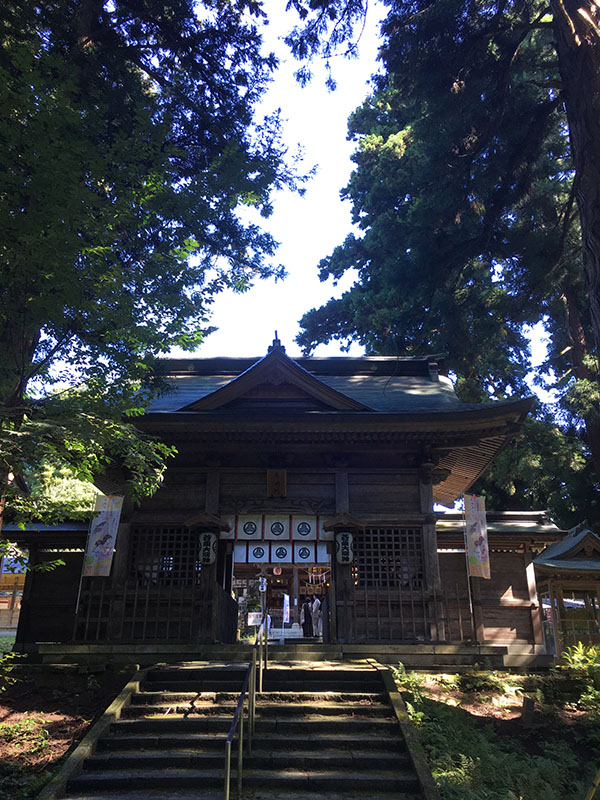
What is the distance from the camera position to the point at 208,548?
1184 centimetres

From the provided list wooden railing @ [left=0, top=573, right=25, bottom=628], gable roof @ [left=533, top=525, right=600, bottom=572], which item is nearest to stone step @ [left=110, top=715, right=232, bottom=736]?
gable roof @ [left=533, top=525, right=600, bottom=572]

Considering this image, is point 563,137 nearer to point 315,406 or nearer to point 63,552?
point 315,406

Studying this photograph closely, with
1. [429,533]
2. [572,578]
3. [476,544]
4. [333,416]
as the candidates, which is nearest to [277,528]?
[333,416]

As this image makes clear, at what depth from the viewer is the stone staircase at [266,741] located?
6.19 metres

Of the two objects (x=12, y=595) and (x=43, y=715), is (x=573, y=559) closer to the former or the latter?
(x=43, y=715)

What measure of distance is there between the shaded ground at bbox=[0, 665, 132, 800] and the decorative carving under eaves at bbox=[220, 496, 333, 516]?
12.9 feet

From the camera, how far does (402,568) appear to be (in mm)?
12109

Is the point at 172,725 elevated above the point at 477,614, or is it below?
below

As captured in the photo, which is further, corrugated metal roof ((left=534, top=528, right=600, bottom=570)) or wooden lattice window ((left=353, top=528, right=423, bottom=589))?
corrugated metal roof ((left=534, top=528, right=600, bottom=570))

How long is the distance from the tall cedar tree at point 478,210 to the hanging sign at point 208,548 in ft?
28.4

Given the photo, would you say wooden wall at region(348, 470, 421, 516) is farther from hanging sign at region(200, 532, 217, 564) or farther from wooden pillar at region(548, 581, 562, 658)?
wooden pillar at region(548, 581, 562, 658)

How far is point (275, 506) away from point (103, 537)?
11.9 feet

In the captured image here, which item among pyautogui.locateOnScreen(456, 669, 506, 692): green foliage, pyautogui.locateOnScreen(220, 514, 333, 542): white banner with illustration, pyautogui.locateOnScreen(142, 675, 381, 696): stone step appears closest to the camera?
pyautogui.locateOnScreen(142, 675, 381, 696): stone step

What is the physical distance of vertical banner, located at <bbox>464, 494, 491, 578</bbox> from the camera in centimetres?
1211
